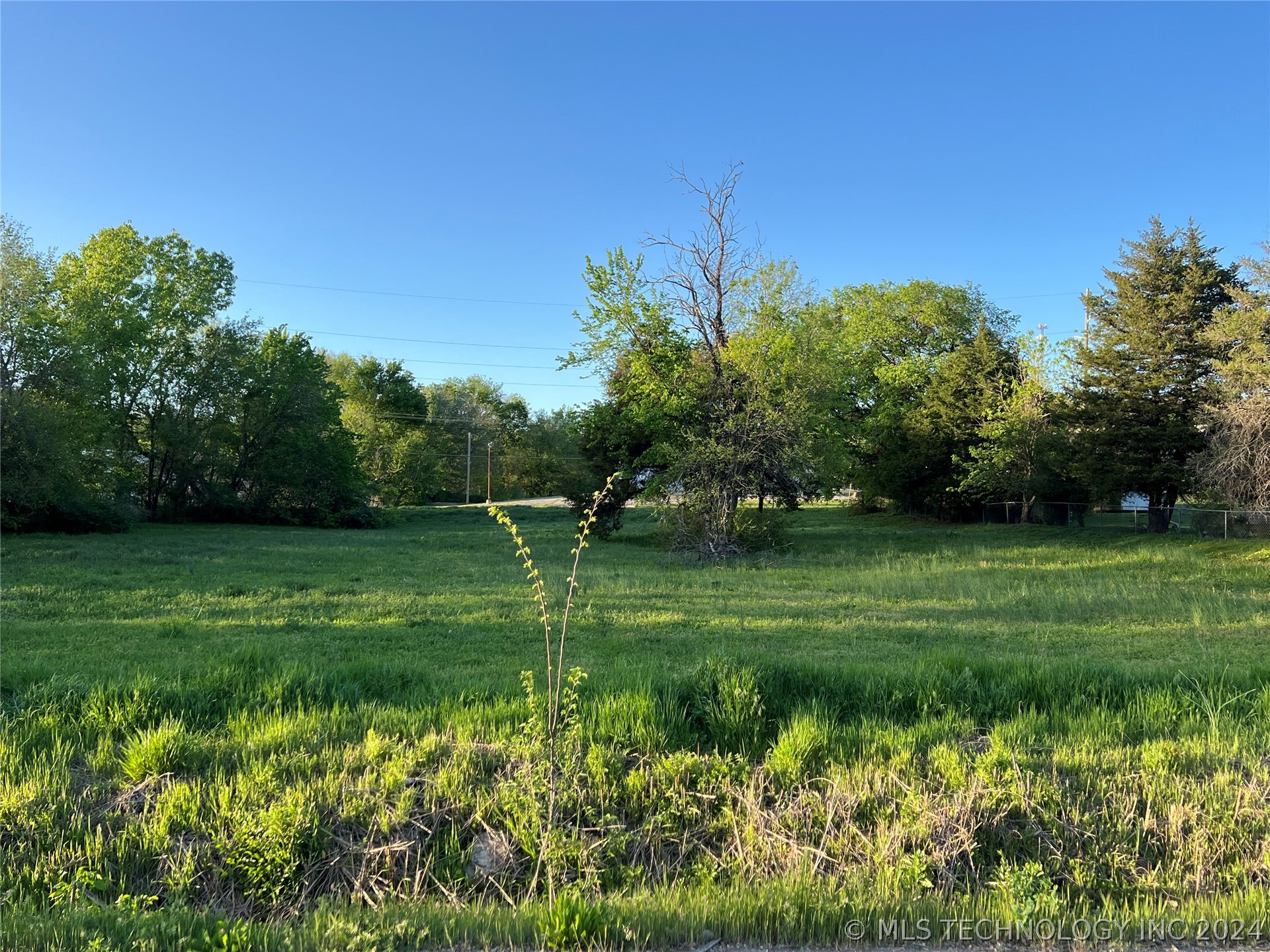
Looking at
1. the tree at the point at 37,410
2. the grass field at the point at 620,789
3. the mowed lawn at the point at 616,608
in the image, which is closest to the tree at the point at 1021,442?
the mowed lawn at the point at 616,608

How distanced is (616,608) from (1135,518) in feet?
90.6

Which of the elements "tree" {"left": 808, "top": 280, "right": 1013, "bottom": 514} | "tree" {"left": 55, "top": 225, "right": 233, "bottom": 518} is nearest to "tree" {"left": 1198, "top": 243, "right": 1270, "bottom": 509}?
"tree" {"left": 808, "top": 280, "right": 1013, "bottom": 514}

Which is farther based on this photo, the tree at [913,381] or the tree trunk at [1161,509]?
the tree at [913,381]

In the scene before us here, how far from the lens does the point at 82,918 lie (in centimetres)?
336

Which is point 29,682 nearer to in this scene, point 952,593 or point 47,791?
point 47,791

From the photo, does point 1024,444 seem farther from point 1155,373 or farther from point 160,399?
point 160,399

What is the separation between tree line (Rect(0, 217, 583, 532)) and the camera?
2677cm

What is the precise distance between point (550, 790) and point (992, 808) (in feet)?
8.82

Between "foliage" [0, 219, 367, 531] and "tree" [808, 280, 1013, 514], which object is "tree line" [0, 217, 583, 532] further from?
"tree" [808, 280, 1013, 514]

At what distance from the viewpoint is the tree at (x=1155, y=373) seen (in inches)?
1005

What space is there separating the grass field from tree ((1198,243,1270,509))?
13.4m

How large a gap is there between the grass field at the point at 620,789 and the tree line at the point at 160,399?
889 inches

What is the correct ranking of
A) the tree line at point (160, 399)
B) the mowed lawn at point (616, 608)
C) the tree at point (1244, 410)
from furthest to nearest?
the tree line at point (160, 399)
the tree at point (1244, 410)
the mowed lawn at point (616, 608)

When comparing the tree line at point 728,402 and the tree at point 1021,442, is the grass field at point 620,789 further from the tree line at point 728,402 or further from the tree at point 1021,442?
the tree at point 1021,442
